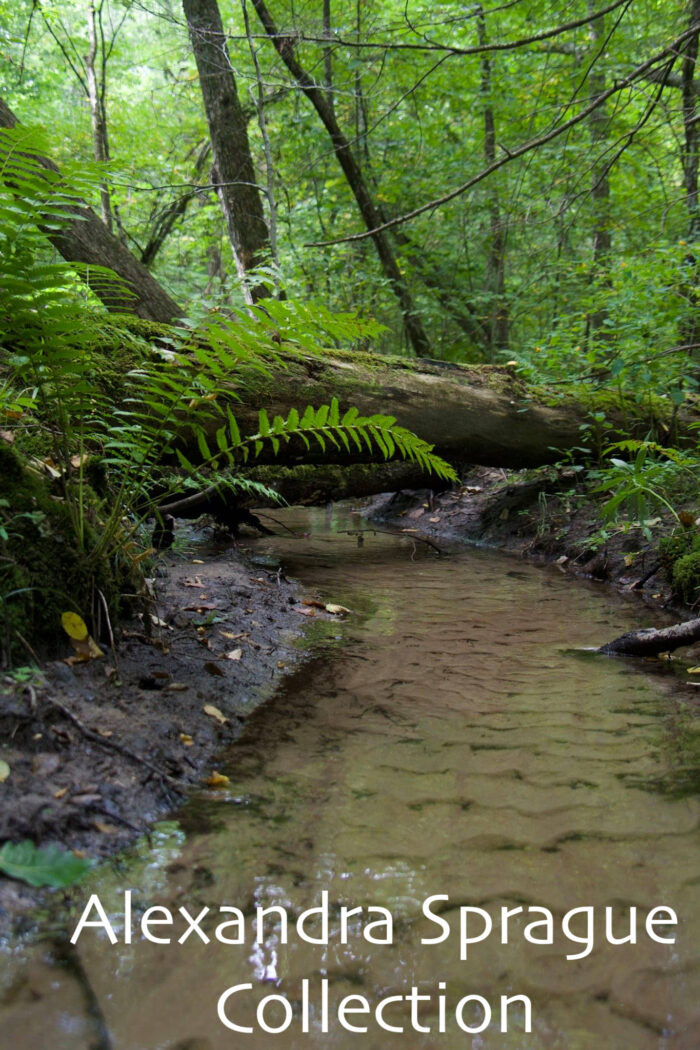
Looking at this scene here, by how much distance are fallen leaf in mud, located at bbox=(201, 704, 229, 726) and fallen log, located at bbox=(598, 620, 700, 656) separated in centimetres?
196

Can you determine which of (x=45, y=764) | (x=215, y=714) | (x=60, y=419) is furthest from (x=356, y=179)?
(x=45, y=764)

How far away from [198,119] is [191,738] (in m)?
12.2

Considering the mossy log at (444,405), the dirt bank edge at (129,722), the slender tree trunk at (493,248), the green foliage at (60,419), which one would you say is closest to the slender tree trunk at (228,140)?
the mossy log at (444,405)

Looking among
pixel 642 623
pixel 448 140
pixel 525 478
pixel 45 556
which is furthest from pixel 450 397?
pixel 448 140

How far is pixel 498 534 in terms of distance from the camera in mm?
6789

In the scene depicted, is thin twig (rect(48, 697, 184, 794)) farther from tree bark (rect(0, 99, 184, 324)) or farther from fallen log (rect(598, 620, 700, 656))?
tree bark (rect(0, 99, 184, 324))

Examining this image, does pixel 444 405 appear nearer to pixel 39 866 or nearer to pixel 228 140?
pixel 228 140

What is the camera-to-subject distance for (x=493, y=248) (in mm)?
9570

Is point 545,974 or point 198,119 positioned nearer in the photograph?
point 545,974

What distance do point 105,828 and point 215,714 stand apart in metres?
0.76

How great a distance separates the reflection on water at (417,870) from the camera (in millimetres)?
1229

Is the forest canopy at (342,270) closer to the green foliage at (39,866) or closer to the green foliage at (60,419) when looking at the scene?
the green foliage at (60,419)

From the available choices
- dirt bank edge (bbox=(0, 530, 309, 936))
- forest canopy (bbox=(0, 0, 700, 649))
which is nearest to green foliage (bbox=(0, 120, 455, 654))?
forest canopy (bbox=(0, 0, 700, 649))

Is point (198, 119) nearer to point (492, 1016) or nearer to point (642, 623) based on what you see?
point (642, 623)
